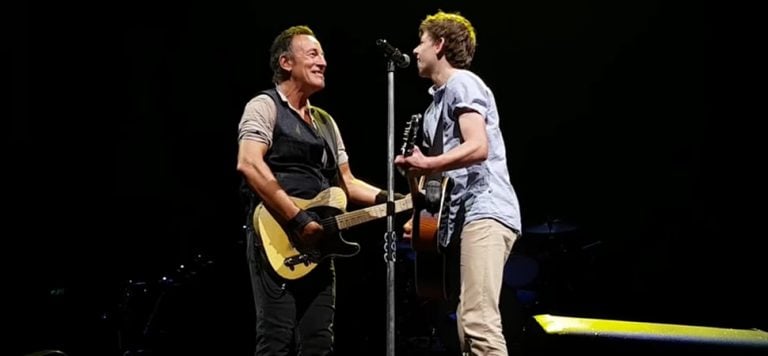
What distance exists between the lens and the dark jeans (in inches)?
119

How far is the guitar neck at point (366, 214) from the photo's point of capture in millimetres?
3338

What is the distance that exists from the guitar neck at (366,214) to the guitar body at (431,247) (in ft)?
1.47

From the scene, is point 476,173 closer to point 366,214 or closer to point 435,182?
point 435,182

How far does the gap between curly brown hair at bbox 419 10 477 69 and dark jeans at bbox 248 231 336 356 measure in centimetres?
113

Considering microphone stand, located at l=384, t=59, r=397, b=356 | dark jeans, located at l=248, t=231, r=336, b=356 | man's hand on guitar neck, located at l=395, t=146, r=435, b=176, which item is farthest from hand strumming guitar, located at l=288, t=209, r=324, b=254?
man's hand on guitar neck, located at l=395, t=146, r=435, b=176

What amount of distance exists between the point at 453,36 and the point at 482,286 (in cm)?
116

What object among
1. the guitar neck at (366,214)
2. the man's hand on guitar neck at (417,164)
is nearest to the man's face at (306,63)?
the guitar neck at (366,214)

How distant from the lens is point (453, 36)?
3.11m

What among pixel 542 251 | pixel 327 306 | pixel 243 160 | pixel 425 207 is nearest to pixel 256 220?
pixel 243 160

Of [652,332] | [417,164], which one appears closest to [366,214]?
[417,164]

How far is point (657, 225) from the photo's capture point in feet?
21.6

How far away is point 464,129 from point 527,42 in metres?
4.08

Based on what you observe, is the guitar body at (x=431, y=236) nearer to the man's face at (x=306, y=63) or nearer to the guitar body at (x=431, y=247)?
the guitar body at (x=431, y=247)

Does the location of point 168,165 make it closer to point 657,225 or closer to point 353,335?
point 353,335
